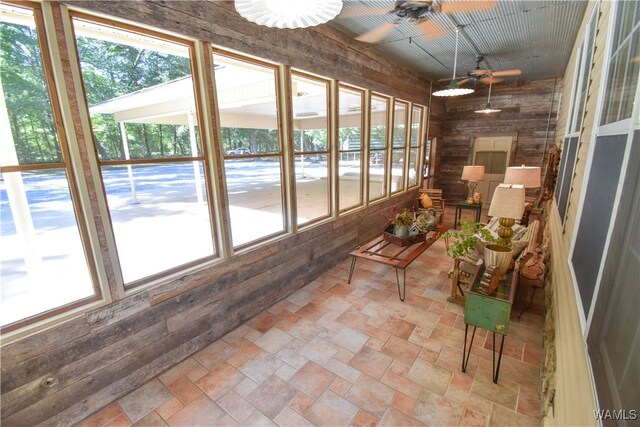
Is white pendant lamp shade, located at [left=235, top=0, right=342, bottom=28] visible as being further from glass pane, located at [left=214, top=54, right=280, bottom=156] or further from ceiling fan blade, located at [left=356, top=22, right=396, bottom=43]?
ceiling fan blade, located at [left=356, top=22, right=396, bottom=43]

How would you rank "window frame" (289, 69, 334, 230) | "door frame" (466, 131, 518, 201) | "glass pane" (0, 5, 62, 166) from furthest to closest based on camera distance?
"door frame" (466, 131, 518, 201) < "window frame" (289, 69, 334, 230) < "glass pane" (0, 5, 62, 166)

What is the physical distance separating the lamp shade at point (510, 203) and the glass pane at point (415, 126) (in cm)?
381

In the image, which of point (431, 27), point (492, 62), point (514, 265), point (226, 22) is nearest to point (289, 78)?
point (226, 22)

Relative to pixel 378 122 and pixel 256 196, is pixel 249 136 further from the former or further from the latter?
pixel 378 122

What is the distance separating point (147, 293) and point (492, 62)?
612cm

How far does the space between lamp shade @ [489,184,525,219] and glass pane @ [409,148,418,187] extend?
3759mm

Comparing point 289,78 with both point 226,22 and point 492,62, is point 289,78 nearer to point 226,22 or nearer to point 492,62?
point 226,22

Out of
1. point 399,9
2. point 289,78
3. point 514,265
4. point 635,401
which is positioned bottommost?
point 514,265

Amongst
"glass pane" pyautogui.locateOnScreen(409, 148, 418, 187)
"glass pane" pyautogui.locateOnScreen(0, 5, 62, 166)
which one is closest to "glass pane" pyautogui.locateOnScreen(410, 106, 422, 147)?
"glass pane" pyautogui.locateOnScreen(409, 148, 418, 187)

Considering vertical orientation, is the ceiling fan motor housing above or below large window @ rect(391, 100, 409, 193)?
above

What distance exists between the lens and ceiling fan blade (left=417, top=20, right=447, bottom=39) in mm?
3194

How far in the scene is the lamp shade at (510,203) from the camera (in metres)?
2.31

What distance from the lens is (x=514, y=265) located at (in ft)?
8.27

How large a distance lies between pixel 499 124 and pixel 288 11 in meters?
7.05
